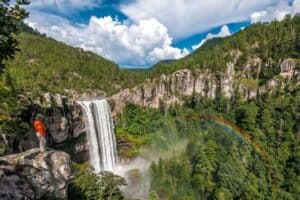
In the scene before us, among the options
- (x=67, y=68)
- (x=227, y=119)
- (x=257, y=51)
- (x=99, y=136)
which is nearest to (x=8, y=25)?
(x=99, y=136)

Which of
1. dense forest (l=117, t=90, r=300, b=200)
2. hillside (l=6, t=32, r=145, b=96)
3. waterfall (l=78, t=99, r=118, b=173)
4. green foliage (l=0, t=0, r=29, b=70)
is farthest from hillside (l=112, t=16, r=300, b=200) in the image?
green foliage (l=0, t=0, r=29, b=70)

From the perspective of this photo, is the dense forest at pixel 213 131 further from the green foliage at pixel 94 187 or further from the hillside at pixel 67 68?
the hillside at pixel 67 68

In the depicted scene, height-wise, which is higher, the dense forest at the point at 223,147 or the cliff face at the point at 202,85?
the cliff face at the point at 202,85

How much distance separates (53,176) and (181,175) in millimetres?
41141

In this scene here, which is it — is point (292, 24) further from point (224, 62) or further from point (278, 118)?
point (278, 118)

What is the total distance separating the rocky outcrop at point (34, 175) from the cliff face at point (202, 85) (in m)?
63.4

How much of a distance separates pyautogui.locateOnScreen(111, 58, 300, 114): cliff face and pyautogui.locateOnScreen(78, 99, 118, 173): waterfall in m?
19.2

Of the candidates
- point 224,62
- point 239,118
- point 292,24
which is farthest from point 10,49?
point 292,24

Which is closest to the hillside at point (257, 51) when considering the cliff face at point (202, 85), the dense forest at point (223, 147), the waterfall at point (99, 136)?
the cliff face at point (202, 85)

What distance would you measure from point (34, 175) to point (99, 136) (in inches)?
1821

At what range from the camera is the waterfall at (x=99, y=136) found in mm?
67500

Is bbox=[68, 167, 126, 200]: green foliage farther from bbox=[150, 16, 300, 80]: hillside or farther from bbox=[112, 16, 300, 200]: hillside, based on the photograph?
bbox=[150, 16, 300, 80]: hillside

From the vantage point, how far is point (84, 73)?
408 feet

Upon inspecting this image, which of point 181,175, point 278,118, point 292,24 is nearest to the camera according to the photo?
point 181,175
